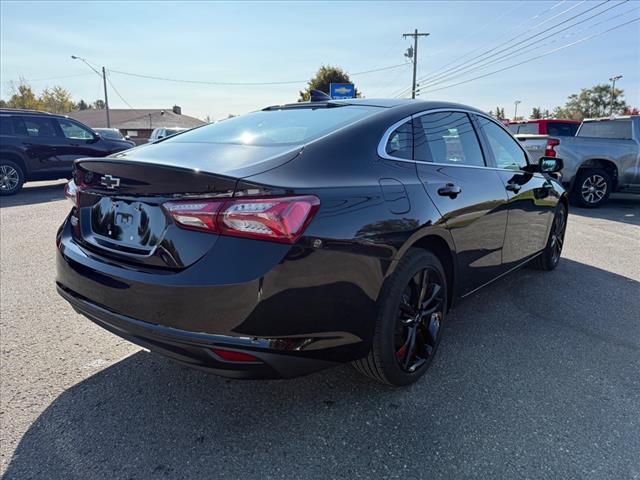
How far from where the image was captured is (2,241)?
19.0 ft

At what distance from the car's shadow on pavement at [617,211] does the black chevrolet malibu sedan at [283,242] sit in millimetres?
7155

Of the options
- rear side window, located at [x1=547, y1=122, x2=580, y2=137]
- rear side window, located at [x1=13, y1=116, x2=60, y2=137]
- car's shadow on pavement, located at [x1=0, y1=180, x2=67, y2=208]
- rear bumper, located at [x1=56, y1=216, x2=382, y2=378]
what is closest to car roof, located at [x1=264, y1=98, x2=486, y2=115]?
rear bumper, located at [x1=56, y1=216, x2=382, y2=378]

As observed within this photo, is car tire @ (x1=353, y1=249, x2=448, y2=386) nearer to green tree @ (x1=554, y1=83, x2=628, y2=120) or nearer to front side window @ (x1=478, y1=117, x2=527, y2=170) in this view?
front side window @ (x1=478, y1=117, x2=527, y2=170)

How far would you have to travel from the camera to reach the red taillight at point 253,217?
6.10ft

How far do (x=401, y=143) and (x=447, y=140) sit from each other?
0.61 m

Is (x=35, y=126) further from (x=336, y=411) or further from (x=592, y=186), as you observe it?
(x=592, y=186)

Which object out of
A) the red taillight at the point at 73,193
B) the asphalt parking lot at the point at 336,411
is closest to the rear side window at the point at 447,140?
the asphalt parking lot at the point at 336,411

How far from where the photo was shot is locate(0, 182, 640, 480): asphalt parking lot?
2.06 meters

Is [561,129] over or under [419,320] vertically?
over

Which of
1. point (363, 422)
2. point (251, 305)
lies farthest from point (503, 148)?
point (251, 305)

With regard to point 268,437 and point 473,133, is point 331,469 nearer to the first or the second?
point 268,437

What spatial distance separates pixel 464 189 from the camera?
9.81 feet

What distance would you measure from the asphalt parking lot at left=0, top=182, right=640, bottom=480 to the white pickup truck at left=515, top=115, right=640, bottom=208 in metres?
6.79

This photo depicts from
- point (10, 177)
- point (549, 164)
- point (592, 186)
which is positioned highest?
point (549, 164)
